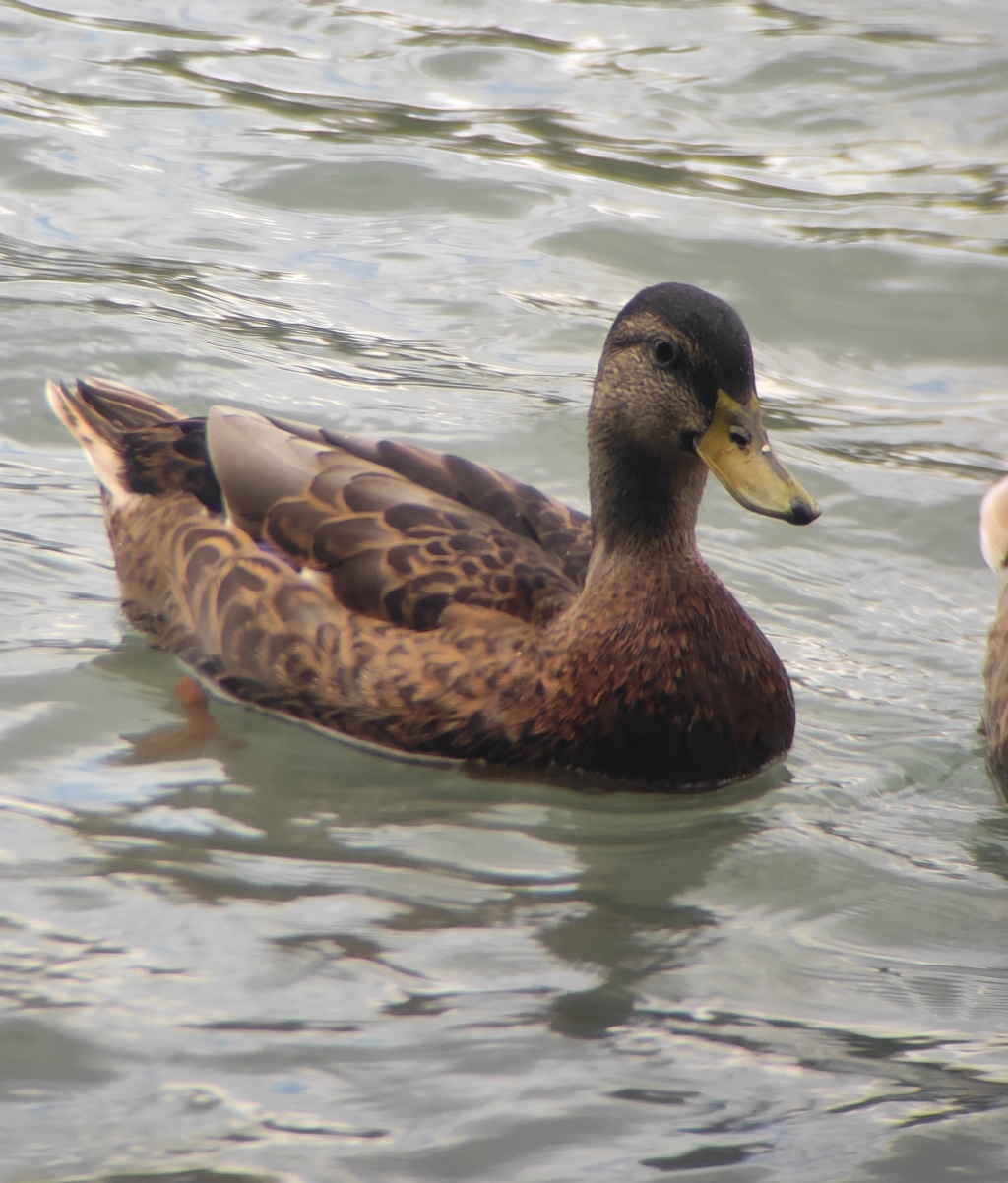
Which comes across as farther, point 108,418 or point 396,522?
point 108,418

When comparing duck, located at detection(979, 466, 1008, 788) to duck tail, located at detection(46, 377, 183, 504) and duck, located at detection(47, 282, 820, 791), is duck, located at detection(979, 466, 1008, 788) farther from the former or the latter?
duck tail, located at detection(46, 377, 183, 504)

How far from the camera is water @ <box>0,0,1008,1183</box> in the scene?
3807 mm

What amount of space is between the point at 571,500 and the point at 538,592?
1.89 metres

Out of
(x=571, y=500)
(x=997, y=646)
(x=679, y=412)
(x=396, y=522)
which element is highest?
(x=679, y=412)

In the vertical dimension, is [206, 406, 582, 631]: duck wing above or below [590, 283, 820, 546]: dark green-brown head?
below

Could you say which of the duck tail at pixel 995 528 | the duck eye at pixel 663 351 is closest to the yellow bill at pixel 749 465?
the duck eye at pixel 663 351

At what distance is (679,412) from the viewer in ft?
16.9

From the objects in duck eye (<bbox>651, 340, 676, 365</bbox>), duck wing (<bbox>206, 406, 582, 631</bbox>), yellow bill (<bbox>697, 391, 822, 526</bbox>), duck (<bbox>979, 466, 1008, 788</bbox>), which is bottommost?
duck (<bbox>979, 466, 1008, 788</bbox>)

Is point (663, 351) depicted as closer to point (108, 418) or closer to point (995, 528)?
point (995, 528)

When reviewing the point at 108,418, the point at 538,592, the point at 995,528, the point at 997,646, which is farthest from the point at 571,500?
the point at 997,646

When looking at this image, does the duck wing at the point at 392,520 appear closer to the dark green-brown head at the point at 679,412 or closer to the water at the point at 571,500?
the dark green-brown head at the point at 679,412

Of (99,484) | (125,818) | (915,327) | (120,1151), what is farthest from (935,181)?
(120,1151)

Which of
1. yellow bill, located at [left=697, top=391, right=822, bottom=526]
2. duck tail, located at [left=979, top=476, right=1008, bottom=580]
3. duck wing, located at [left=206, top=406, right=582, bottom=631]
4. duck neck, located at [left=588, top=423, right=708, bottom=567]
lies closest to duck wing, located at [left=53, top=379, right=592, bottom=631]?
duck wing, located at [left=206, top=406, right=582, bottom=631]

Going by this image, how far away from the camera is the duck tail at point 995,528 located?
6.39m
